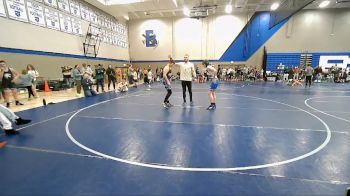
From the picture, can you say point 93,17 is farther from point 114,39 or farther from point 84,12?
point 114,39

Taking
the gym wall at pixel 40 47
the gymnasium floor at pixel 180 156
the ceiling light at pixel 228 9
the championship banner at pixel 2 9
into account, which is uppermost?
the ceiling light at pixel 228 9

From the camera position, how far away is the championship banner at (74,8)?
1387cm

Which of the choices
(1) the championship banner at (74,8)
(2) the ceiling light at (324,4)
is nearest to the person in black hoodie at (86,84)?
(1) the championship banner at (74,8)

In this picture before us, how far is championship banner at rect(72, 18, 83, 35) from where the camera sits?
1427 centimetres

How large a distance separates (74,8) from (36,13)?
11.3 ft

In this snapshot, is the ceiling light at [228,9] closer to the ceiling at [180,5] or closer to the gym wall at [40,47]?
the ceiling at [180,5]

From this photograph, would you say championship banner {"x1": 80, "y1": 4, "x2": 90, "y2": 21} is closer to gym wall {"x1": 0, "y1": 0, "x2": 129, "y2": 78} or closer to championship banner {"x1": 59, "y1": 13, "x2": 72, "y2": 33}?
gym wall {"x1": 0, "y1": 0, "x2": 129, "y2": 78}

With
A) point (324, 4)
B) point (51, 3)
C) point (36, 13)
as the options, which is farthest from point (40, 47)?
point (324, 4)

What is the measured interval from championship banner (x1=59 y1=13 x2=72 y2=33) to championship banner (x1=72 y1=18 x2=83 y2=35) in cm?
40

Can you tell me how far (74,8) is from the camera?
46.5ft

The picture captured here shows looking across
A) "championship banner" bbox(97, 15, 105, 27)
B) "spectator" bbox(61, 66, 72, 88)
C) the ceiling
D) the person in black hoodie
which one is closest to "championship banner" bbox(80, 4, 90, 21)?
the ceiling

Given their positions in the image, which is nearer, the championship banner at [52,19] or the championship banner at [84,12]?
the championship banner at [52,19]

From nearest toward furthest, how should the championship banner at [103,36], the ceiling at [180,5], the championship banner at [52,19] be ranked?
the championship banner at [52,19]
the ceiling at [180,5]
the championship banner at [103,36]

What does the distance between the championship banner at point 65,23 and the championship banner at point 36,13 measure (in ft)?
4.92
